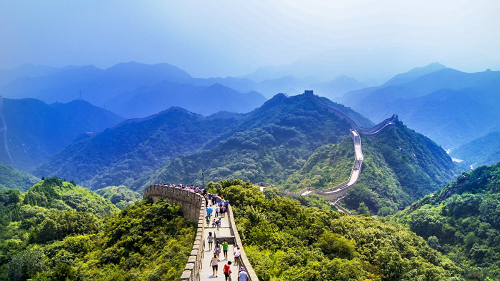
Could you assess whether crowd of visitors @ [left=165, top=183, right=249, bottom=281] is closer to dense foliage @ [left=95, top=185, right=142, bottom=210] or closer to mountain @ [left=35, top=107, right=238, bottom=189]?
dense foliage @ [left=95, top=185, right=142, bottom=210]

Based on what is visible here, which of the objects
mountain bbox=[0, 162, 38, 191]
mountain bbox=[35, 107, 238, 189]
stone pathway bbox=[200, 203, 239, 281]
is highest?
mountain bbox=[35, 107, 238, 189]

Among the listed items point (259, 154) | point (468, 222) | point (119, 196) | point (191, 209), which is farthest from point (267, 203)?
point (259, 154)

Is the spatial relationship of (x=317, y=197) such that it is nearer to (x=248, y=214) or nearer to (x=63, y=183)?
(x=248, y=214)

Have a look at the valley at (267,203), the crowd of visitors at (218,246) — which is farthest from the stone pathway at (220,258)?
the valley at (267,203)

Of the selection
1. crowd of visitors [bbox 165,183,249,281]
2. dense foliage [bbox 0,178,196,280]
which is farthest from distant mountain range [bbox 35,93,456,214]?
crowd of visitors [bbox 165,183,249,281]

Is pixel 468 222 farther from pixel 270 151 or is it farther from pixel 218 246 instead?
pixel 270 151

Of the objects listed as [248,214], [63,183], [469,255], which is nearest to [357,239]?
[248,214]

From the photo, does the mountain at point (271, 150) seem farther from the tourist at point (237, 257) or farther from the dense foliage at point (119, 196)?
the tourist at point (237, 257)
